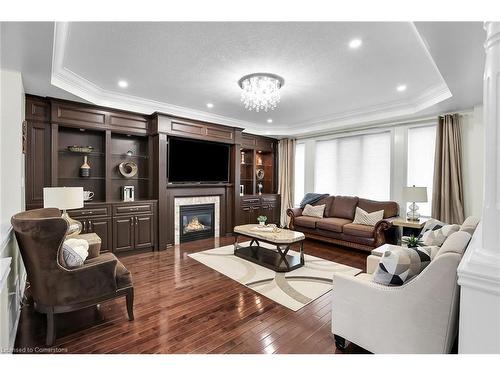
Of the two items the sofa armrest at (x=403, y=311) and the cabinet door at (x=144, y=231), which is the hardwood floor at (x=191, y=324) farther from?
the cabinet door at (x=144, y=231)

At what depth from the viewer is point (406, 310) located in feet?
5.15

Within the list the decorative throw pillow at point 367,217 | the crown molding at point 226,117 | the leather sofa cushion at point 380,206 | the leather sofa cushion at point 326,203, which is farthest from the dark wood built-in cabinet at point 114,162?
the leather sofa cushion at point 380,206

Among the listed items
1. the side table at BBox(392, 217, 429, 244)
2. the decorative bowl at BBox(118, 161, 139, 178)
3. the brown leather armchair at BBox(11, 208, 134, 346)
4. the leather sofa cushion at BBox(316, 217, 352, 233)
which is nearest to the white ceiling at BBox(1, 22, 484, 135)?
the decorative bowl at BBox(118, 161, 139, 178)

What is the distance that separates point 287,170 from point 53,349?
586 centimetres

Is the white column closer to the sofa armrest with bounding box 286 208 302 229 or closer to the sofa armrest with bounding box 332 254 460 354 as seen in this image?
the sofa armrest with bounding box 332 254 460 354

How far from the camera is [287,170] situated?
6.86 metres

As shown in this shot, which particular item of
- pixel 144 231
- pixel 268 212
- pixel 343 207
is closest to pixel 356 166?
pixel 343 207

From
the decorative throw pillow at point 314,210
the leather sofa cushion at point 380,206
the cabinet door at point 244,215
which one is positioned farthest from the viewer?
the cabinet door at point 244,215

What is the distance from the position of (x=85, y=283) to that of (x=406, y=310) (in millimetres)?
2426

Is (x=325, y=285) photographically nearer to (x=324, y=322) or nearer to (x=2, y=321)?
(x=324, y=322)

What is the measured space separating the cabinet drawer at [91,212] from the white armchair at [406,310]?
3.56 metres

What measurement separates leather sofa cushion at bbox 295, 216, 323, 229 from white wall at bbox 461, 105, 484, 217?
2544 millimetres

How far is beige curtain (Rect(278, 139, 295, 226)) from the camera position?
6.82 metres

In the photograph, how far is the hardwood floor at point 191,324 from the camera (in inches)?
74.5
